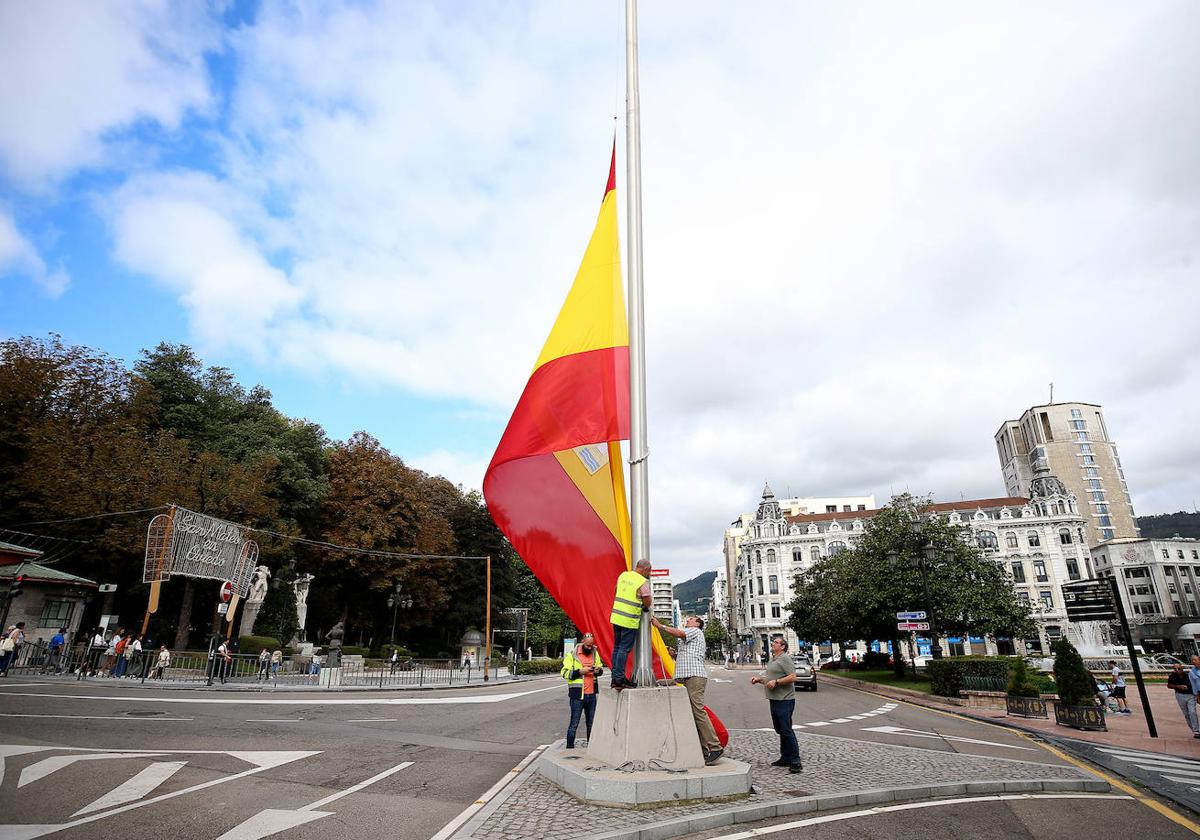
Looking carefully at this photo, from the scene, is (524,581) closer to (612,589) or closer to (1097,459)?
(612,589)

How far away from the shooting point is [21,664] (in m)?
25.4

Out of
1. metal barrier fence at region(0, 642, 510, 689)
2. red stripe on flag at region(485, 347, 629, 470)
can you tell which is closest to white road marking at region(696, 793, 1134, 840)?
red stripe on flag at region(485, 347, 629, 470)

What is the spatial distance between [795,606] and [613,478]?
48.6m

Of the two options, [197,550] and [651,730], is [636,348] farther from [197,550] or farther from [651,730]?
[197,550]

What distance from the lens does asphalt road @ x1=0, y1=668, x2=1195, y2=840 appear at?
5691 millimetres

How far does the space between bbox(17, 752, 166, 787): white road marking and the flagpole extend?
6.58 meters

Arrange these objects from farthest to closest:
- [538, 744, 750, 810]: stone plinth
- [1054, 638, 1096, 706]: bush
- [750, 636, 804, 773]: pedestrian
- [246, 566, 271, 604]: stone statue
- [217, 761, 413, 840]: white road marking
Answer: [246, 566, 271, 604]: stone statue < [1054, 638, 1096, 706]: bush < [750, 636, 804, 773]: pedestrian < [538, 744, 750, 810]: stone plinth < [217, 761, 413, 840]: white road marking

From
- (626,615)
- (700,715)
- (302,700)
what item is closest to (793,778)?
(700,715)

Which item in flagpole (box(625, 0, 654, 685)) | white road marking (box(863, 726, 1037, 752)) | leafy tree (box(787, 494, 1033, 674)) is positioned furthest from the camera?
leafy tree (box(787, 494, 1033, 674))

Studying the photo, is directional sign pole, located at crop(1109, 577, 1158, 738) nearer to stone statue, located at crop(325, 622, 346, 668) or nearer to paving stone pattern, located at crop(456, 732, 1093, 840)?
paving stone pattern, located at crop(456, 732, 1093, 840)

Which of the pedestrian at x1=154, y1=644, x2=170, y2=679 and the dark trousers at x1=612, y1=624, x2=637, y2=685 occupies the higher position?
the dark trousers at x1=612, y1=624, x2=637, y2=685

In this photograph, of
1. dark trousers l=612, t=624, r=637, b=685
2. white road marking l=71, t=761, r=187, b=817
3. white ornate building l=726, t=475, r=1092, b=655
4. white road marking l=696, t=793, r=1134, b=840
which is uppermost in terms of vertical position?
white ornate building l=726, t=475, r=1092, b=655

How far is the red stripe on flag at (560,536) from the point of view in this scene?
8.05 metres

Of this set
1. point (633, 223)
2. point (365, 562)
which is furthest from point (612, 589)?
point (365, 562)
